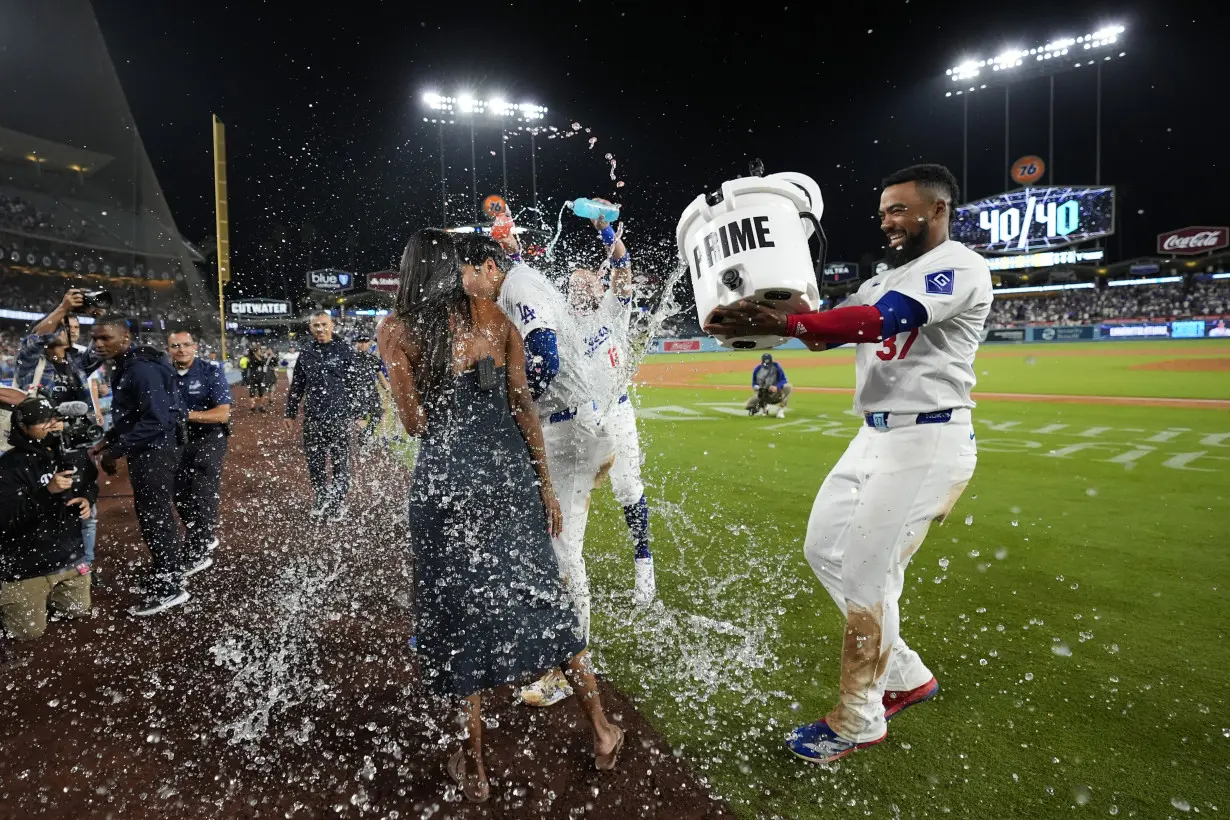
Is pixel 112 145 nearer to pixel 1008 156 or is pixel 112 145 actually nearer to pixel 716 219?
pixel 716 219

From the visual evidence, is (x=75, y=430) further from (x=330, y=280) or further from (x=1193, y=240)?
(x=330, y=280)

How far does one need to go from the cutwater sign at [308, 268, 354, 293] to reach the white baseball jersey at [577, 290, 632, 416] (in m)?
68.0

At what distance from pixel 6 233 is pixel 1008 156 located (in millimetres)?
66285

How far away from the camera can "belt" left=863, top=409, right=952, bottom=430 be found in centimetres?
248

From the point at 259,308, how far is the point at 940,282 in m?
66.0

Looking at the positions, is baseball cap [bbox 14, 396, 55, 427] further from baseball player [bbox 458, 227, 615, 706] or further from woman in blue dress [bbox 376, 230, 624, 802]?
baseball player [bbox 458, 227, 615, 706]

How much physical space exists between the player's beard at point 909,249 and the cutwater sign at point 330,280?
228ft

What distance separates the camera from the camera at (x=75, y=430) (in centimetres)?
420

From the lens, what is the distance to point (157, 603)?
14.2ft

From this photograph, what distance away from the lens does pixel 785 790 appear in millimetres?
2408

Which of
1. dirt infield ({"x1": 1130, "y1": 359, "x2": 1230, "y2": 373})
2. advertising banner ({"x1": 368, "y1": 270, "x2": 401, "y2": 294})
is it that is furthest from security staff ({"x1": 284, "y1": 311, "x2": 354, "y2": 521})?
advertising banner ({"x1": 368, "y1": 270, "x2": 401, "y2": 294})

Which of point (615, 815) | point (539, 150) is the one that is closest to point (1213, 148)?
point (539, 150)

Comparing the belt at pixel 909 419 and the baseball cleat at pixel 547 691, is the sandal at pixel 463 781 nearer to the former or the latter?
the baseball cleat at pixel 547 691

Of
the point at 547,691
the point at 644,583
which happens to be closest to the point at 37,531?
the point at 547,691
